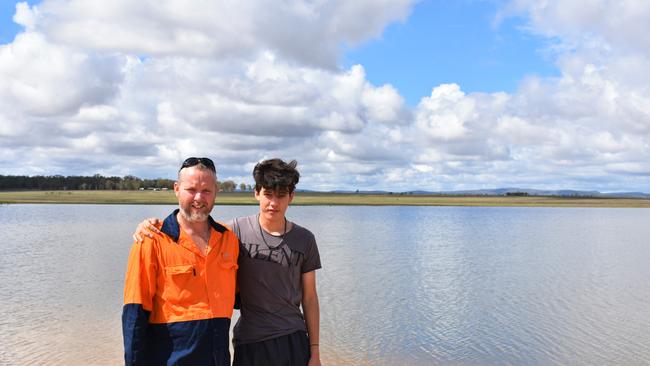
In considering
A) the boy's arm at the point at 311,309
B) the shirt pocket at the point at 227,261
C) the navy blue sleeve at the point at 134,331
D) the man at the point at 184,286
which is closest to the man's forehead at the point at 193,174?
the man at the point at 184,286

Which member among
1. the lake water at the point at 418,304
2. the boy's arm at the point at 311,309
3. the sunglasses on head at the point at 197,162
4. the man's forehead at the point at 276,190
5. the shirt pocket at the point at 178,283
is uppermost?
the sunglasses on head at the point at 197,162

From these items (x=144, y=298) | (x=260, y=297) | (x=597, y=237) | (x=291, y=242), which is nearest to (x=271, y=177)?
(x=291, y=242)

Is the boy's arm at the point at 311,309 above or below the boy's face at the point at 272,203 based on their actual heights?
below

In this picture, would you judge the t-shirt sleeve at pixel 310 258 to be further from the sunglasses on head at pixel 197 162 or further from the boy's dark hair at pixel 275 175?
the sunglasses on head at pixel 197 162

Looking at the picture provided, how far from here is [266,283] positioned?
4312 mm

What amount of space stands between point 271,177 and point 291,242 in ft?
1.71

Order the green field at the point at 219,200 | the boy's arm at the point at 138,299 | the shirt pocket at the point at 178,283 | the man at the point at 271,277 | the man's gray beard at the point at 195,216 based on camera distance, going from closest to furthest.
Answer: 1. the boy's arm at the point at 138,299
2. the shirt pocket at the point at 178,283
3. the man's gray beard at the point at 195,216
4. the man at the point at 271,277
5. the green field at the point at 219,200

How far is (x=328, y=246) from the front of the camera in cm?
2920

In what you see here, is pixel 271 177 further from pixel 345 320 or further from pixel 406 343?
pixel 345 320

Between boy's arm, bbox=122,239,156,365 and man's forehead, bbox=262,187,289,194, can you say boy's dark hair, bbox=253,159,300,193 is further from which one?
boy's arm, bbox=122,239,156,365

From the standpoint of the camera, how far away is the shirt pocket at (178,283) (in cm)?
384

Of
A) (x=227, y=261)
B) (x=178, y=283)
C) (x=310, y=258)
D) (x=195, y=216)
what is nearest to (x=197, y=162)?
(x=195, y=216)

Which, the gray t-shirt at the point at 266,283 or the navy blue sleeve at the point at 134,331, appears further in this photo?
the gray t-shirt at the point at 266,283

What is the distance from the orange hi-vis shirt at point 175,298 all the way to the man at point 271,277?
0.30 metres
